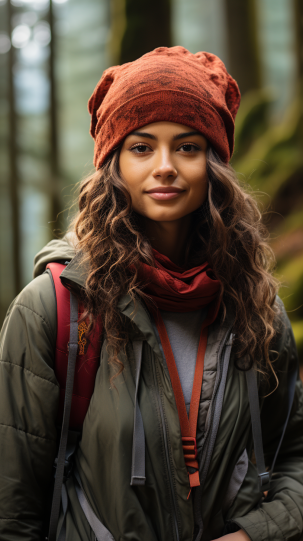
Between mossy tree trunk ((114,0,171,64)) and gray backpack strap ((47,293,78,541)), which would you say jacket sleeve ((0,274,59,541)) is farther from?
mossy tree trunk ((114,0,171,64))

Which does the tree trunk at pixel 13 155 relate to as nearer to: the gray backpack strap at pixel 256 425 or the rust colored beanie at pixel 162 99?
the rust colored beanie at pixel 162 99

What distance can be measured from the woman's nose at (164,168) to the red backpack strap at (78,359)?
55 cm

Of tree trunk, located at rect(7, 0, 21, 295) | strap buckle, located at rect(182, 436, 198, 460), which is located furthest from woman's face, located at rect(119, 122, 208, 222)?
tree trunk, located at rect(7, 0, 21, 295)

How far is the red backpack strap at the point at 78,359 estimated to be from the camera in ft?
4.75

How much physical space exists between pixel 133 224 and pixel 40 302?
499 millimetres

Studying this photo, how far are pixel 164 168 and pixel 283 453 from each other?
55.8 inches

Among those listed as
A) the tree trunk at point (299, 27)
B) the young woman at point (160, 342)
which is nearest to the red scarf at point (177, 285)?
the young woman at point (160, 342)

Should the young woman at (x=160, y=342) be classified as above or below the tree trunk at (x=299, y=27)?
below

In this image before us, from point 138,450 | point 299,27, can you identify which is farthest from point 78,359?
point 299,27

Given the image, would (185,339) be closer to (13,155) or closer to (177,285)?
(177,285)

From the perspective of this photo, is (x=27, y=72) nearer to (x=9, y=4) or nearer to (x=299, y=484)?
(x=9, y=4)

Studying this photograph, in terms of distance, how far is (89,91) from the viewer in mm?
7230

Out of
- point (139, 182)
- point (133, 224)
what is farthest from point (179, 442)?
point (139, 182)

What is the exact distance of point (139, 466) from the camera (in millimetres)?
1348
